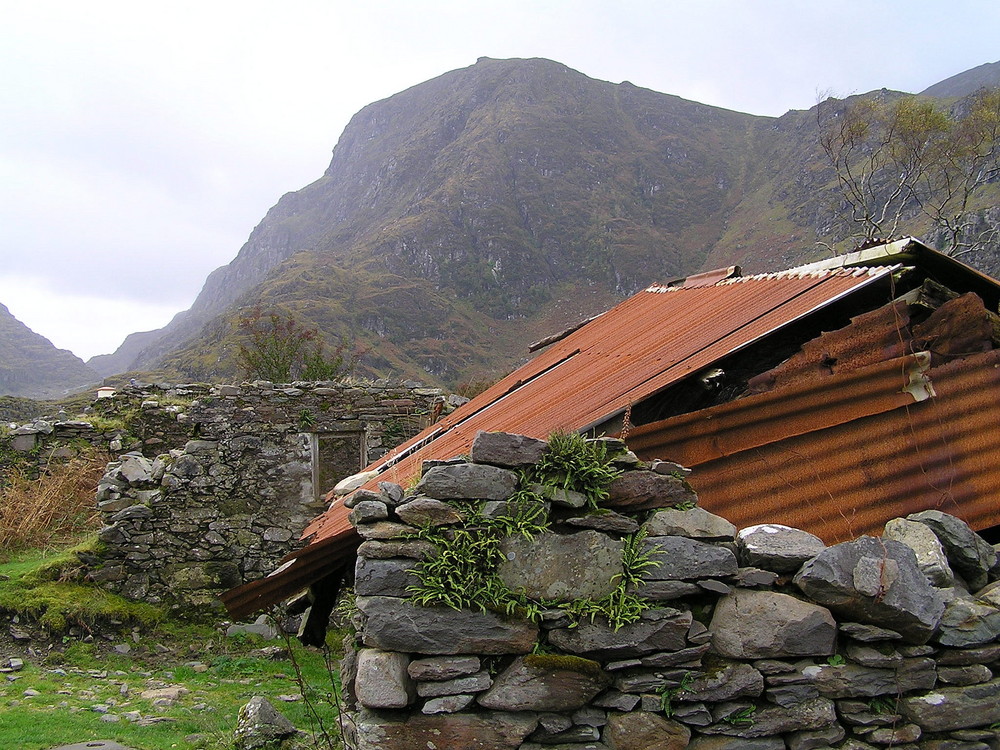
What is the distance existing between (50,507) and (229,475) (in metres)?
3.65

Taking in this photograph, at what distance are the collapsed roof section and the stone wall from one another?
6.99 metres

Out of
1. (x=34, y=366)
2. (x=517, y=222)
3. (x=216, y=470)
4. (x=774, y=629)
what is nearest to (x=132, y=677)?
(x=216, y=470)

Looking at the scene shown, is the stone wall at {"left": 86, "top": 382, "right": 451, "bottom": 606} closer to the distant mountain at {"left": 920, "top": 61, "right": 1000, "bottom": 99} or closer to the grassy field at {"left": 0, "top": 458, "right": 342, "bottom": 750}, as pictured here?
the grassy field at {"left": 0, "top": 458, "right": 342, "bottom": 750}

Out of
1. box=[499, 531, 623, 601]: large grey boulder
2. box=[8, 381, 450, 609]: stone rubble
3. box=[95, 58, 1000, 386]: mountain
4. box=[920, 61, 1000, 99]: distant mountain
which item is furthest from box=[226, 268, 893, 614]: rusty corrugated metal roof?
box=[920, 61, 1000, 99]: distant mountain

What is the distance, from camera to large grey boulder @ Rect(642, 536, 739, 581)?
9.78 ft

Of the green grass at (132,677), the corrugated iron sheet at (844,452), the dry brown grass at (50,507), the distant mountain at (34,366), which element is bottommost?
the green grass at (132,677)

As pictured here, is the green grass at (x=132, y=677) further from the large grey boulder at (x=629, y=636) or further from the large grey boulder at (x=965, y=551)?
the large grey boulder at (x=965, y=551)

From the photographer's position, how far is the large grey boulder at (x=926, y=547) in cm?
319

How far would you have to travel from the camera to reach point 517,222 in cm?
7844

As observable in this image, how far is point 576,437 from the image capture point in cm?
306

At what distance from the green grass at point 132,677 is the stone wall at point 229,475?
2.24 ft

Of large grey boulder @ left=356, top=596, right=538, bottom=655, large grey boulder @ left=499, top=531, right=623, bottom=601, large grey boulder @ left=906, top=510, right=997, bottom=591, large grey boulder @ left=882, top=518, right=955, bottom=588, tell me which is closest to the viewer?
large grey boulder @ left=356, top=596, right=538, bottom=655

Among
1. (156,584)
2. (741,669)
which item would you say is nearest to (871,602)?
(741,669)

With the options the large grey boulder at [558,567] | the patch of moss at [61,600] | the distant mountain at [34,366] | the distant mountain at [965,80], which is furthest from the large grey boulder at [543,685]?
the distant mountain at [965,80]
